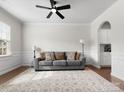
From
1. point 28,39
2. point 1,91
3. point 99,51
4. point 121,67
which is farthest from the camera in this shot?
point 28,39

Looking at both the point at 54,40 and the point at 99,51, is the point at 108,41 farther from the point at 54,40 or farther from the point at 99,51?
the point at 54,40

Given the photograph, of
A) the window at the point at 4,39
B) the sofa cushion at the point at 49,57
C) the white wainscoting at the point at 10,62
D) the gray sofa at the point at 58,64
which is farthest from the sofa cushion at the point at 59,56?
the window at the point at 4,39

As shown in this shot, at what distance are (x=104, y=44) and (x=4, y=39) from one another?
208 inches

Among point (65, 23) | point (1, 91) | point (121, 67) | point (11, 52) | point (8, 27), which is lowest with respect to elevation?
point (1, 91)

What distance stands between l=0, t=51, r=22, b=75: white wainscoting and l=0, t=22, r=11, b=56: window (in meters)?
0.35

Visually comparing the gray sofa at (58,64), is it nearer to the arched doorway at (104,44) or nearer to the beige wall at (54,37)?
the arched doorway at (104,44)

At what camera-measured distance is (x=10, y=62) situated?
6.83m

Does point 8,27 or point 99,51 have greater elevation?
point 8,27

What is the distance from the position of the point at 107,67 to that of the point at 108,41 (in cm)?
145

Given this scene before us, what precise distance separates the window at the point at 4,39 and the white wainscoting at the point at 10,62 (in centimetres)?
35

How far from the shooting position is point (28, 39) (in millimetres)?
8805

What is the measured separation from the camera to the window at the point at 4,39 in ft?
20.8

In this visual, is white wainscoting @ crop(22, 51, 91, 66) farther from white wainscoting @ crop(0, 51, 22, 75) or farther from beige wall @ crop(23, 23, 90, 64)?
white wainscoting @ crop(0, 51, 22, 75)

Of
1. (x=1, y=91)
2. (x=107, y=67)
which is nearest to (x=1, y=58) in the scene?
(x=1, y=91)
